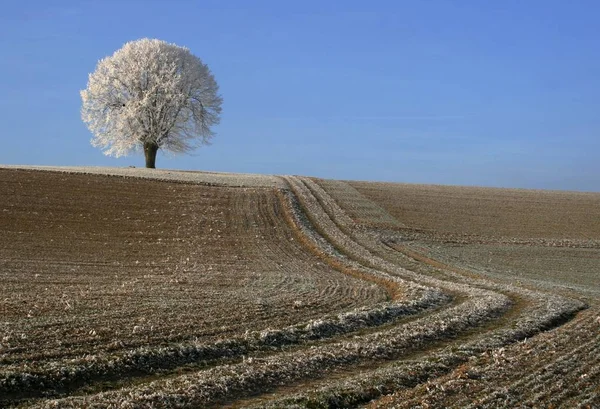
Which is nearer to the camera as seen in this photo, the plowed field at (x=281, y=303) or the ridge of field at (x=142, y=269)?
the plowed field at (x=281, y=303)

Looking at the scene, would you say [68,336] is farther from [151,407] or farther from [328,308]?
[328,308]

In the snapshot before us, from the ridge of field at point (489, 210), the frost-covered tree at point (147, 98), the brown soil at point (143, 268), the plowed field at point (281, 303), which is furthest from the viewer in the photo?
the frost-covered tree at point (147, 98)

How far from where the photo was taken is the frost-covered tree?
70.8 metres

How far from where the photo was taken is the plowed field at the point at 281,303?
11.7 m

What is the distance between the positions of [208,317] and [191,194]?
33.5m

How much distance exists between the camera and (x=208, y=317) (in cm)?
1694

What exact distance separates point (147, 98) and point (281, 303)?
5400 centimetres

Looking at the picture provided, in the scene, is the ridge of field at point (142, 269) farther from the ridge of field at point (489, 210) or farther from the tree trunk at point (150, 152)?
the tree trunk at point (150, 152)

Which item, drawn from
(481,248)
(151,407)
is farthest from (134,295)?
(481,248)

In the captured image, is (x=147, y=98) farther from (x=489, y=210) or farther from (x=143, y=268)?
(x=143, y=268)

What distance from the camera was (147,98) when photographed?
70125 mm

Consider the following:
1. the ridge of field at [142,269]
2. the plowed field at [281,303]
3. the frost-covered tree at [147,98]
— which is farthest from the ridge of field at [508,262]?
the frost-covered tree at [147,98]

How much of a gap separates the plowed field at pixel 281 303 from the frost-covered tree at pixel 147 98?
21577 millimetres

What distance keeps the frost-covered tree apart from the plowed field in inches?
849
